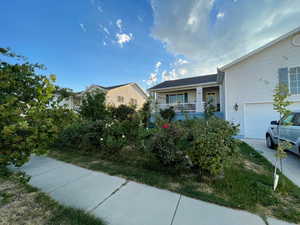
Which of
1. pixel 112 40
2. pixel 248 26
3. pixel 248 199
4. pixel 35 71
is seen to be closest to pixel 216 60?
pixel 248 26

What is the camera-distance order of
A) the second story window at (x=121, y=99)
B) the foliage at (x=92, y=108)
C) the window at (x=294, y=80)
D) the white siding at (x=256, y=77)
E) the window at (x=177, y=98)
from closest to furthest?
the window at (x=294, y=80)
the white siding at (x=256, y=77)
the foliage at (x=92, y=108)
the window at (x=177, y=98)
the second story window at (x=121, y=99)

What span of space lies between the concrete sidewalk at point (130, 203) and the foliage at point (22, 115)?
5.26ft

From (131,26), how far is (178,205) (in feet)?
33.8

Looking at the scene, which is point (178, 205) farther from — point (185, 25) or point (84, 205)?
point (185, 25)

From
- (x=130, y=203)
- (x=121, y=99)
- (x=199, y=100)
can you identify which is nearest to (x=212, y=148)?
(x=130, y=203)

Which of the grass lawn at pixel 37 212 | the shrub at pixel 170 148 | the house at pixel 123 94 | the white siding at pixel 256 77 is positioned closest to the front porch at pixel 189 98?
the white siding at pixel 256 77

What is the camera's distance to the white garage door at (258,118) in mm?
7864

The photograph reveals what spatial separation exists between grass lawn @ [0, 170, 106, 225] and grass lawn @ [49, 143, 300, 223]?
1325mm

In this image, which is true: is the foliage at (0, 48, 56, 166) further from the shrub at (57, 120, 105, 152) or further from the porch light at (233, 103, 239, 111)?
the porch light at (233, 103, 239, 111)

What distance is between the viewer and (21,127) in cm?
112

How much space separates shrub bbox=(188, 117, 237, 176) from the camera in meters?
2.77

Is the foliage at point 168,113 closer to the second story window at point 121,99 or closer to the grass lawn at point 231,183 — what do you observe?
the grass lawn at point 231,183

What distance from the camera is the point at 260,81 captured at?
8109 mm

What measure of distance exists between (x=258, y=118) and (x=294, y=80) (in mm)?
2990
